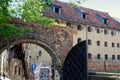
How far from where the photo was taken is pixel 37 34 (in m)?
11.4

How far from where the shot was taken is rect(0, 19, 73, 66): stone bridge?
10.9 metres

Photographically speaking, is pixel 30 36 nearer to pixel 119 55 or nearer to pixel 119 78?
pixel 119 78

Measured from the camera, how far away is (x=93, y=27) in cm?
3750

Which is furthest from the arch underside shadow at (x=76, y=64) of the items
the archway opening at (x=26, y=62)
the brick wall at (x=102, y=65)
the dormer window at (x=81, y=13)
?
the dormer window at (x=81, y=13)

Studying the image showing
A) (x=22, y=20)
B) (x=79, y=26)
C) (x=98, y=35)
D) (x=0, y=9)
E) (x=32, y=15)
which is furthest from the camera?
(x=98, y=35)

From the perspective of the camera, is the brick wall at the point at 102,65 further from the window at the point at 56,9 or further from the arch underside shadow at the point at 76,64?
the window at the point at 56,9

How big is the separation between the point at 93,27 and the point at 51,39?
26388 mm

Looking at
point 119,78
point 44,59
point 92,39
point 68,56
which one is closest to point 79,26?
point 92,39

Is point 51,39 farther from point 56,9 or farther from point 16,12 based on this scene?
point 56,9

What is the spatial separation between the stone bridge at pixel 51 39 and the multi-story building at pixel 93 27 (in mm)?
19398

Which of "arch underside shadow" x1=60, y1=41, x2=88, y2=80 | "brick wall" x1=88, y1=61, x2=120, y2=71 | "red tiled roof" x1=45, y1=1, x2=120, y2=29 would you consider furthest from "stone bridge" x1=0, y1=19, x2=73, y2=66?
"red tiled roof" x1=45, y1=1, x2=120, y2=29

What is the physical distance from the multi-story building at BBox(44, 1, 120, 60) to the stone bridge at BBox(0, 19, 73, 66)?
19.4 meters

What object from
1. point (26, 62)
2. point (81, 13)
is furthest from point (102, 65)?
point (81, 13)

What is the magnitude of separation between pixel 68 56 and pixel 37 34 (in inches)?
72.6
